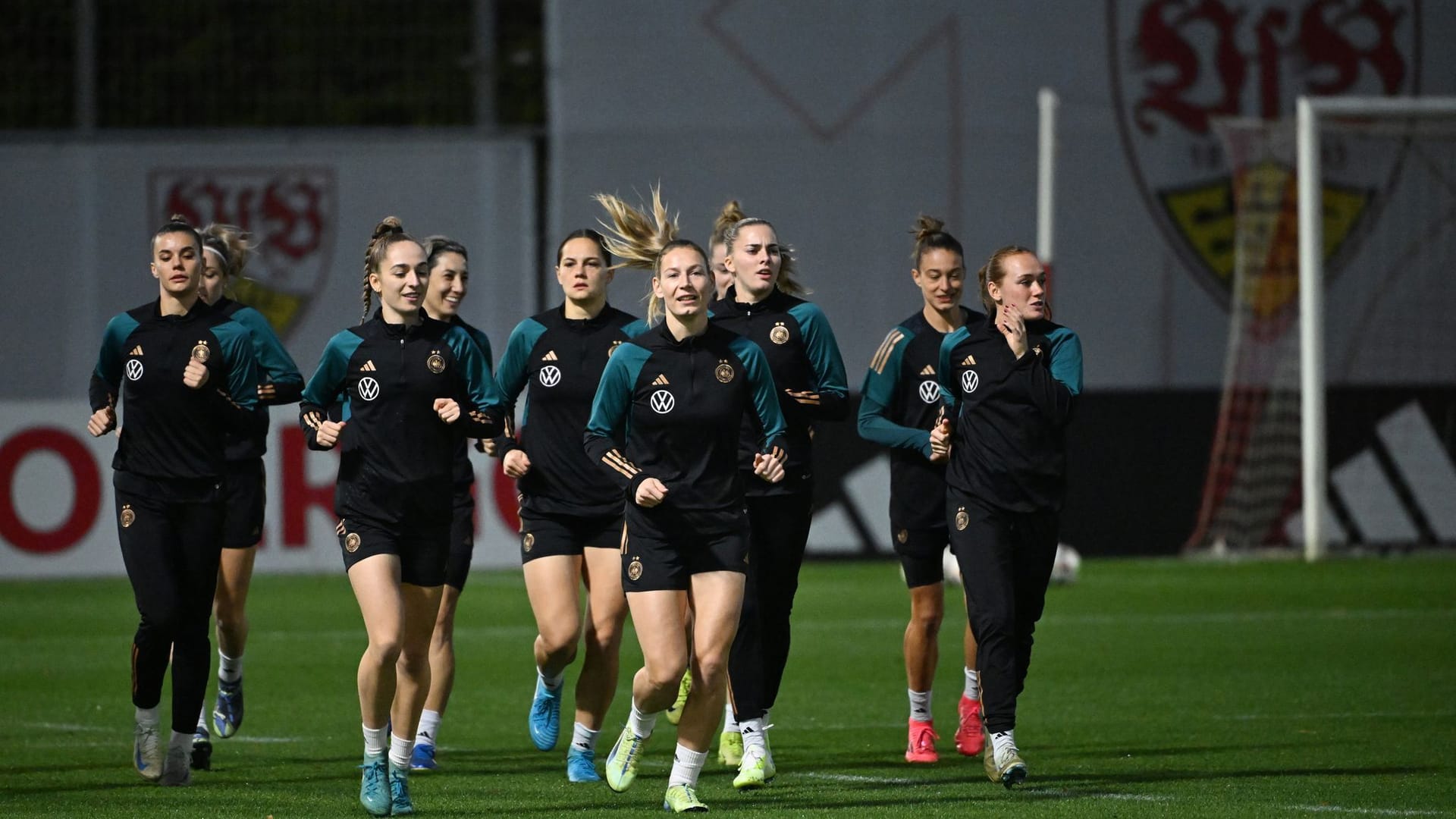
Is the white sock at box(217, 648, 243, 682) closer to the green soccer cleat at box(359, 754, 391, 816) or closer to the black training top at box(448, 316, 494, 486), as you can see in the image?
the black training top at box(448, 316, 494, 486)

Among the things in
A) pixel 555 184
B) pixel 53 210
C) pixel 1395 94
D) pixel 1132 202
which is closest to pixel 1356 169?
pixel 1395 94

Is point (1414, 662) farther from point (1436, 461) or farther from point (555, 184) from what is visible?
point (555, 184)

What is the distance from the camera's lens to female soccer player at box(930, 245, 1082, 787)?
807cm

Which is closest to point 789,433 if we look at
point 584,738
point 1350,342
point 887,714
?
point 584,738

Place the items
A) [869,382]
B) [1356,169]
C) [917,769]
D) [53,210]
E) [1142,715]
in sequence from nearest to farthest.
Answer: [917,769] → [869,382] → [1142,715] → [53,210] → [1356,169]

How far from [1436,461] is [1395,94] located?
14.3 ft

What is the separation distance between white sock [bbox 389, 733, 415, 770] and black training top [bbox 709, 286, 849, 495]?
5.84 ft

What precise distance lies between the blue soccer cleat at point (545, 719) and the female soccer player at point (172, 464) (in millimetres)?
1547

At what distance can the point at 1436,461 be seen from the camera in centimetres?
2097

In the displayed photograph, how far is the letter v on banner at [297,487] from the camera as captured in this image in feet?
62.8

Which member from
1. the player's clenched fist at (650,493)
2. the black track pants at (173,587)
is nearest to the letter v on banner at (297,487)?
the black track pants at (173,587)

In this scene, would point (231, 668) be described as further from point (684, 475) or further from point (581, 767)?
point (684, 475)

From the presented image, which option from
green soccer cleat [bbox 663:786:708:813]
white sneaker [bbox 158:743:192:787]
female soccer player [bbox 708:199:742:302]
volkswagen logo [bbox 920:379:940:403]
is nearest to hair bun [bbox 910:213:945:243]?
volkswagen logo [bbox 920:379:940:403]

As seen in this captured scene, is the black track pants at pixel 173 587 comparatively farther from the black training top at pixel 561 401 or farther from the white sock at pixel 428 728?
the black training top at pixel 561 401
